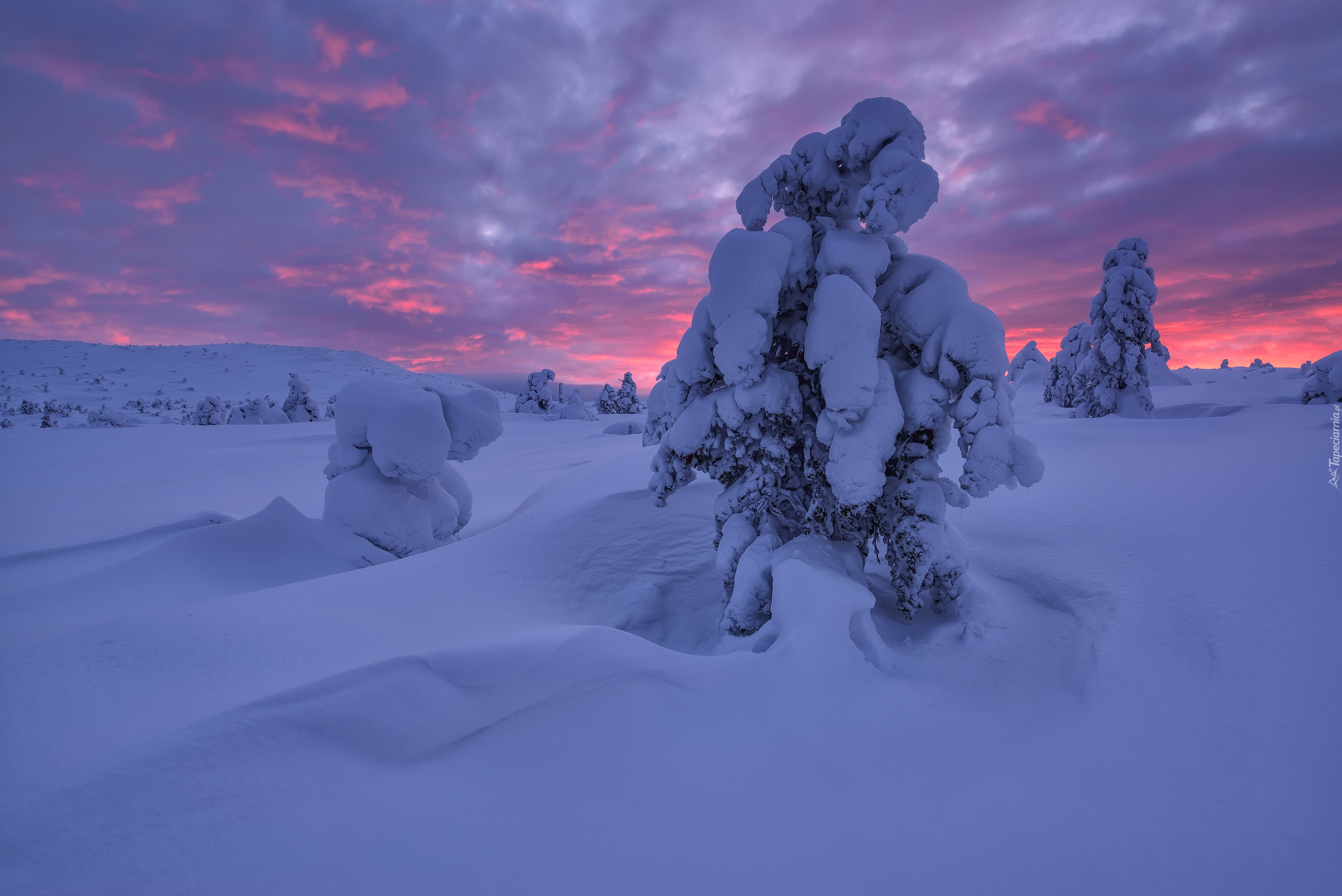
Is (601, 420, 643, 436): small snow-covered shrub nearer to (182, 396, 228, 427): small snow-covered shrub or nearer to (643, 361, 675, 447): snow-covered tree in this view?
(643, 361, 675, 447): snow-covered tree

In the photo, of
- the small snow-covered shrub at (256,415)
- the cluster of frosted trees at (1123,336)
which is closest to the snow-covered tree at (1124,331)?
the cluster of frosted trees at (1123,336)

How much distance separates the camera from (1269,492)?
176 inches

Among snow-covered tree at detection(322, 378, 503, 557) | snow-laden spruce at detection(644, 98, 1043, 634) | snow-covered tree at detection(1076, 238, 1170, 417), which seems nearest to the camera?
snow-laden spruce at detection(644, 98, 1043, 634)

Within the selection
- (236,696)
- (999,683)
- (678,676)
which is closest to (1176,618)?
(999,683)

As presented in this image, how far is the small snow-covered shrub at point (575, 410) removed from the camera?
31.2 metres

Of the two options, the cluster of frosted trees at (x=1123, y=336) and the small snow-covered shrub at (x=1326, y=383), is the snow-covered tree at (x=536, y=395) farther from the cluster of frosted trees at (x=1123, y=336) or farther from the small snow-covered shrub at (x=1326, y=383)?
the small snow-covered shrub at (x=1326, y=383)

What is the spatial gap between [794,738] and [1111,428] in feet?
38.8

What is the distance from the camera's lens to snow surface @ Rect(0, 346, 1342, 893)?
177 centimetres

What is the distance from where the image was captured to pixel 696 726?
261 centimetres

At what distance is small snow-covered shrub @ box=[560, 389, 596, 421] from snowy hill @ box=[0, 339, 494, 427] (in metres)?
7.77

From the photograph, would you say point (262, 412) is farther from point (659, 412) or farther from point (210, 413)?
point (659, 412)

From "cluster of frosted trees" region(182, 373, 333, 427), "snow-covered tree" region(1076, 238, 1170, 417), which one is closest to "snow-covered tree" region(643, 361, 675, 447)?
"snow-covered tree" region(1076, 238, 1170, 417)

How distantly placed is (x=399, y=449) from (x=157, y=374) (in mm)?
62968

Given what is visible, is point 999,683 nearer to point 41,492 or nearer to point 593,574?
point 593,574
